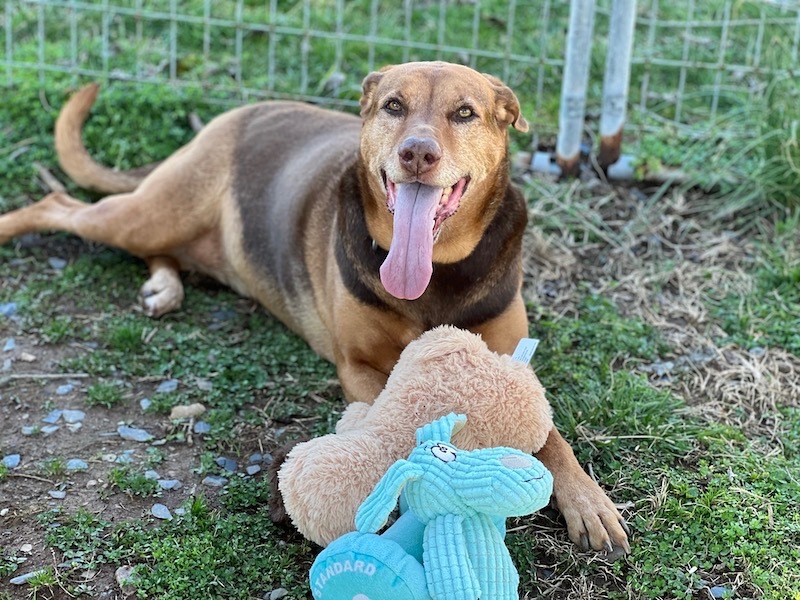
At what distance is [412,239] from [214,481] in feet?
3.89

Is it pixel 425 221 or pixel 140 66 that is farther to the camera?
pixel 140 66

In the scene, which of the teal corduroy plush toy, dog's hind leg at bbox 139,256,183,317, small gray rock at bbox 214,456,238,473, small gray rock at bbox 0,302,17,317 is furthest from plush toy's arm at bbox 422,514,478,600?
small gray rock at bbox 0,302,17,317

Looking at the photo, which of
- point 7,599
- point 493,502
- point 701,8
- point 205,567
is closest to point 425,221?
point 493,502

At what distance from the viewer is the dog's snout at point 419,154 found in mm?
3230

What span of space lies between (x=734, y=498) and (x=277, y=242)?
2458mm

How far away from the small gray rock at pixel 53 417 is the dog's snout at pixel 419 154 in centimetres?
181

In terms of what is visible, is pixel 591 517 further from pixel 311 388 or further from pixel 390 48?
pixel 390 48

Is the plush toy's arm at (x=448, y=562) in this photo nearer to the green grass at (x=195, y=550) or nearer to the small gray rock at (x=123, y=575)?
the green grass at (x=195, y=550)

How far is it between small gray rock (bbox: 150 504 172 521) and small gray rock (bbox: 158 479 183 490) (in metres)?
0.11

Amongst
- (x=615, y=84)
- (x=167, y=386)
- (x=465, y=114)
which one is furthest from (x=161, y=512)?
(x=615, y=84)

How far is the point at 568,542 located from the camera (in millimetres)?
3271

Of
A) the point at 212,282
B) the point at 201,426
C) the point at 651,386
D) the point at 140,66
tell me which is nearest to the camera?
the point at 201,426

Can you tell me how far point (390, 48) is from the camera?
6.68 m

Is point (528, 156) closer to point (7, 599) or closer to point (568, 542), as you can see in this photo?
point (568, 542)
